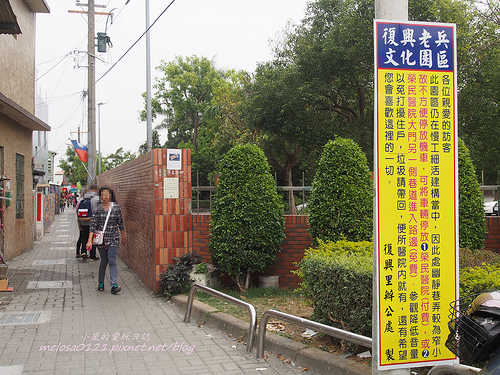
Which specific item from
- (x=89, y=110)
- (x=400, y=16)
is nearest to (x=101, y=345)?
(x=400, y=16)

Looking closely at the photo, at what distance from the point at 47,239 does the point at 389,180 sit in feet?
58.9

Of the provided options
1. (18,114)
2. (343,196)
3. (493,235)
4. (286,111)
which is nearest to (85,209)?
(18,114)

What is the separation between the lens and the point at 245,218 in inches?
307

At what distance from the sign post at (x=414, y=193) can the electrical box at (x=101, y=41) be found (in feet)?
56.1

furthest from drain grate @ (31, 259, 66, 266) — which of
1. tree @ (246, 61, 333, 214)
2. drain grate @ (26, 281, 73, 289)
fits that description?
tree @ (246, 61, 333, 214)

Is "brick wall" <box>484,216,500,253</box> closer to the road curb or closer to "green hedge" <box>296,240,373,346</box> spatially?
"green hedge" <box>296,240,373,346</box>

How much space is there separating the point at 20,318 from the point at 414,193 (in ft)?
18.9

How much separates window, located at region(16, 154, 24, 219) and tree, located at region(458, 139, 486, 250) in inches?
449

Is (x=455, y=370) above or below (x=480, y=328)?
below

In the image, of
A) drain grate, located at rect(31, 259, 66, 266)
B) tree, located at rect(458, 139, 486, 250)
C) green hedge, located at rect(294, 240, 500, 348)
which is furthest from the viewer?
drain grate, located at rect(31, 259, 66, 266)

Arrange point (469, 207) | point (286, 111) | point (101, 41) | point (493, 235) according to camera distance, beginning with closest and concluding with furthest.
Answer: point (469, 207)
point (493, 235)
point (101, 41)
point (286, 111)

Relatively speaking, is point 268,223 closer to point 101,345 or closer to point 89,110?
point 101,345

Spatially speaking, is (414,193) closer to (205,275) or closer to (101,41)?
(205,275)

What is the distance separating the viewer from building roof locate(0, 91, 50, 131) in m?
10.6
